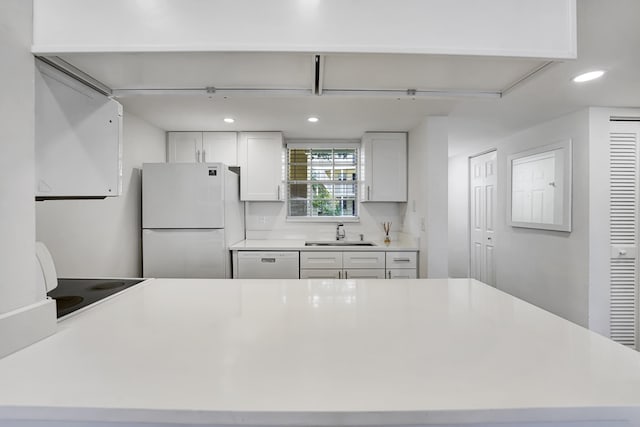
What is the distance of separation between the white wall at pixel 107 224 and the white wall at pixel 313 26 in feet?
5.37

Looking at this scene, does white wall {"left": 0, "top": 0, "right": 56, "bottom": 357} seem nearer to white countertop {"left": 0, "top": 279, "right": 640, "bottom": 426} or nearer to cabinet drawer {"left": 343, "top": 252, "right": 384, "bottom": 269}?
white countertop {"left": 0, "top": 279, "right": 640, "bottom": 426}

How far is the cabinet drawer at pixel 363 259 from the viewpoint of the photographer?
3109mm

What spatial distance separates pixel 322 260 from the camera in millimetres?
3137

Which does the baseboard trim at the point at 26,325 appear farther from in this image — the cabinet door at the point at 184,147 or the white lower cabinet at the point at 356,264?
the cabinet door at the point at 184,147

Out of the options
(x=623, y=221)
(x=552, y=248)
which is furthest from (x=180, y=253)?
(x=623, y=221)

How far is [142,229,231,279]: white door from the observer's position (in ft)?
9.43

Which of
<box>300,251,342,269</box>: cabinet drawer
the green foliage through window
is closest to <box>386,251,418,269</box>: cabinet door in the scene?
<box>300,251,342,269</box>: cabinet drawer

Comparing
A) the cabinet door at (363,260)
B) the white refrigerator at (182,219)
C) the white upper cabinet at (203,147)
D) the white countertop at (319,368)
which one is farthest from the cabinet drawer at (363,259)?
the white countertop at (319,368)

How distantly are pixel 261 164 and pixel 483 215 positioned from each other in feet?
11.2

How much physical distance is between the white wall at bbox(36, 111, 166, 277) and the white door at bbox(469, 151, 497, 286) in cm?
436

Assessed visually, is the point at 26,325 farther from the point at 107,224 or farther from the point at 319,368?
the point at 107,224

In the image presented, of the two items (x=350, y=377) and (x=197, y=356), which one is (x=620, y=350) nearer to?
(x=350, y=377)

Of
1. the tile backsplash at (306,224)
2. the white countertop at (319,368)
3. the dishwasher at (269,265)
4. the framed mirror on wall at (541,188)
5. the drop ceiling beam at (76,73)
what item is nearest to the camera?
the white countertop at (319,368)

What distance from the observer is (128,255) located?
2.84 meters
